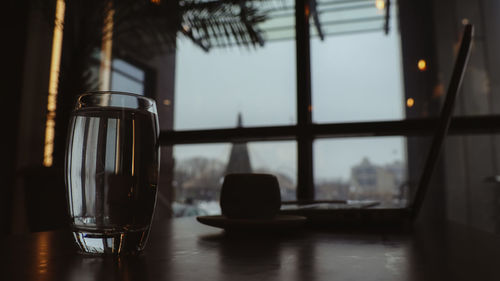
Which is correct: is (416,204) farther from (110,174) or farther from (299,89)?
(299,89)

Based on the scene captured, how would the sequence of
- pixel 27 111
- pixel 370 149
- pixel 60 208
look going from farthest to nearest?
1. pixel 27 111
2. pixel 370 149
3. pixel 60 208

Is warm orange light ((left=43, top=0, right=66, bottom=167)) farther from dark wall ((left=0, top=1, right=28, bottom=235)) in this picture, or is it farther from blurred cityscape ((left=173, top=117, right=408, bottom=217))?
blurred cityscape ((left=173, top=117, right=408, bottom=217))

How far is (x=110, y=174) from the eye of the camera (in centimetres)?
39

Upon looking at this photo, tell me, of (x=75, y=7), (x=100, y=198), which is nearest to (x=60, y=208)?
(x=75, y=7)

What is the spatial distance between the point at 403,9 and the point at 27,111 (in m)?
2.67

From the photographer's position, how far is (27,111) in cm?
284

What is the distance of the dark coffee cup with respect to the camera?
668 mm

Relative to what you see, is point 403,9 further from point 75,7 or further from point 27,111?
point 27,111

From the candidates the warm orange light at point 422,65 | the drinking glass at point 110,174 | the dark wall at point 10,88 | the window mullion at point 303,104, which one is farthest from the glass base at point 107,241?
the dark wall at point 10,88

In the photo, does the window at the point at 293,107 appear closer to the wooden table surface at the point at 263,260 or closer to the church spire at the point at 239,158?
the church spire at the point at 239,158

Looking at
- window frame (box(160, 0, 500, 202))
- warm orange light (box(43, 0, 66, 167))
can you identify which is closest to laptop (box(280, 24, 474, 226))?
window frame (box(160, 0, 500, 202))

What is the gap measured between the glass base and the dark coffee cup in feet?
0.93

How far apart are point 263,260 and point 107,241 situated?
150 millimetres

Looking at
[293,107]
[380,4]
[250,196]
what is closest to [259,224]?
[250,196]
